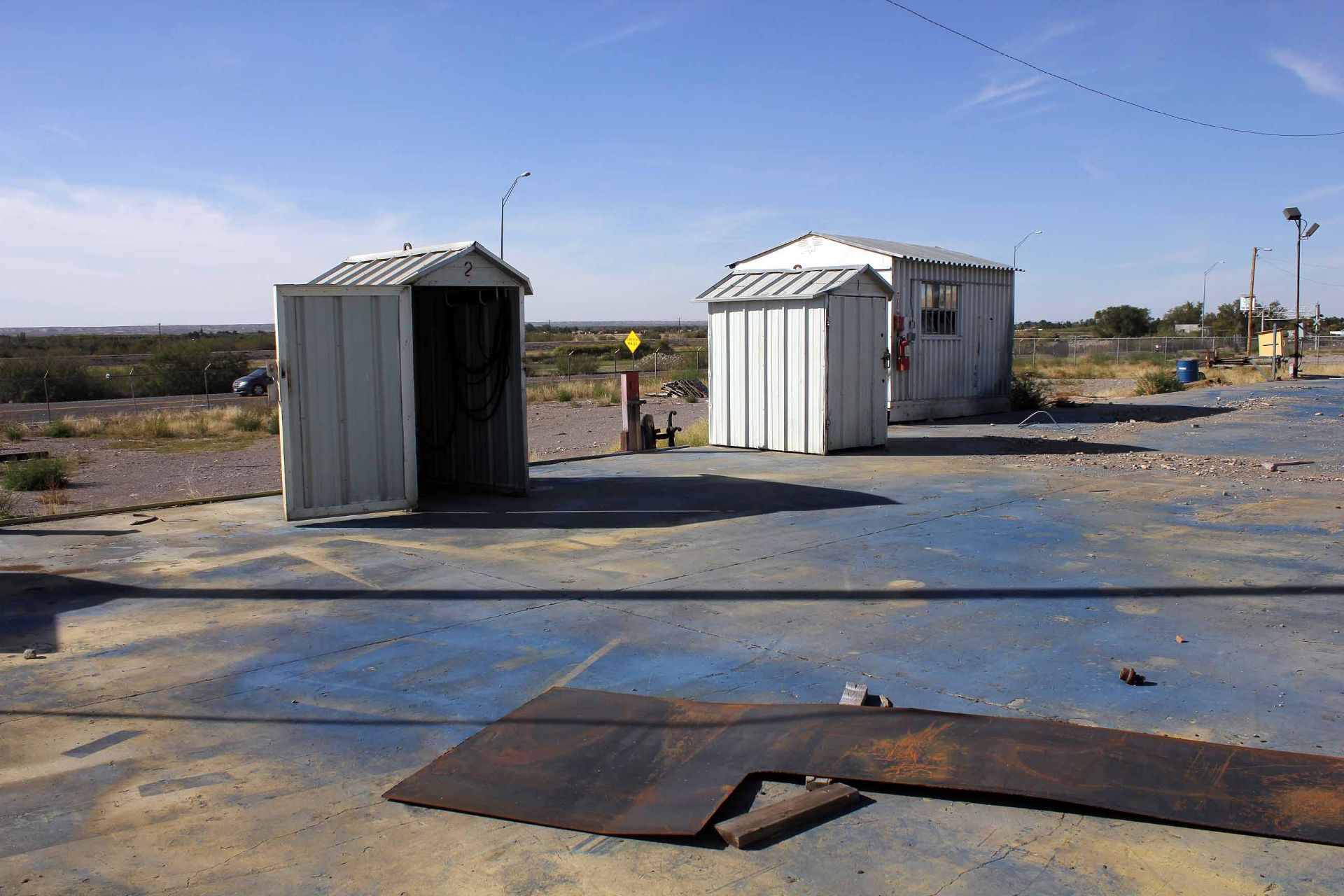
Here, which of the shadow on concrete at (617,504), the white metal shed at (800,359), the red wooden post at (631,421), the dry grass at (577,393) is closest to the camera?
the shadow on concrete at (617,504)

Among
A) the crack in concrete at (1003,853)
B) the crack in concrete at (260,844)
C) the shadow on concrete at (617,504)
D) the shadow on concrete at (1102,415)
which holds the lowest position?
the crack in concrete at (1003,853)

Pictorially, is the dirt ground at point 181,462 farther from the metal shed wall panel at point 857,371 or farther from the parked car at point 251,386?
the parked car at point 251,386

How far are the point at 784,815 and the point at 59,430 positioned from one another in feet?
93.0

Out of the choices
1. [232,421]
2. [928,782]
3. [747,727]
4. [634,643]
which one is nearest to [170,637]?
[634,643]

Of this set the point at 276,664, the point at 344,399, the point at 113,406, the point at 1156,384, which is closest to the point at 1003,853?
the point at 276,664

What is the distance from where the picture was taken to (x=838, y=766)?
441 centimetres

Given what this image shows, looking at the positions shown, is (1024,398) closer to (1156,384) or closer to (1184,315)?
(1156,384)

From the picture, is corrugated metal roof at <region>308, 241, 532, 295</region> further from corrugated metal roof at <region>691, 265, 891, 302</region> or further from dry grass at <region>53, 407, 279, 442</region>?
dry grass at <region>53, 407, 279, 442</region>

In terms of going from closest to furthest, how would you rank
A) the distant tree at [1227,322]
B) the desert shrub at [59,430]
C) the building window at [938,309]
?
the building window at [938,309] < the desert shrub at [59,430] < the distant tree at [1227,322]

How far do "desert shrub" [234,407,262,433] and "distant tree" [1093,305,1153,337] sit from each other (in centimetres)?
8129

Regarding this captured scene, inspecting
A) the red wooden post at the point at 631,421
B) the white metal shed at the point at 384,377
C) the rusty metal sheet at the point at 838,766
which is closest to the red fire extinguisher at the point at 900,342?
the red wooden post at the point at 631,421

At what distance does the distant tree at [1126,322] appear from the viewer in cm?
9244

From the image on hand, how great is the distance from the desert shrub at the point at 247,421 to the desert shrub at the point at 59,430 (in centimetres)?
402

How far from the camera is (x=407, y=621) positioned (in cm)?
696
